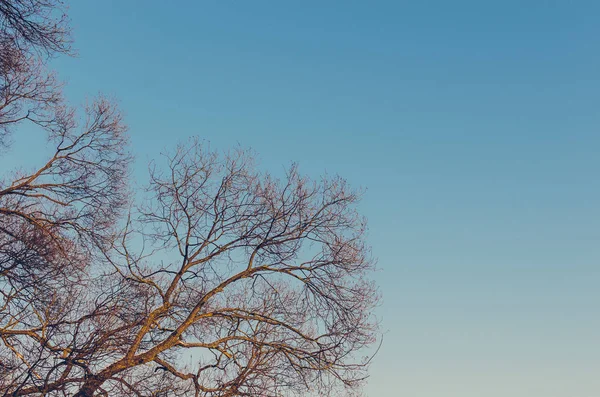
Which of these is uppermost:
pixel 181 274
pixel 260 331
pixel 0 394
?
pixel 181 274

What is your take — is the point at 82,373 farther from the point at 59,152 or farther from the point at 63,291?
the point at 59,152

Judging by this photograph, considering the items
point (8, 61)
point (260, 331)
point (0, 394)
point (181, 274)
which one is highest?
point (8, 61)

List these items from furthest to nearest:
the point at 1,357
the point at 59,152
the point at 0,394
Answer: the point at 59,152 < the point at 1,357 < the point at 0,394

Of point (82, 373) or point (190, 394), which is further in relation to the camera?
point (190, 394)

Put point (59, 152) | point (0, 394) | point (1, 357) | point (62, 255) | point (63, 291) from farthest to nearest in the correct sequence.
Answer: point (59, 152) → point (62, 255) → point (63, 291) → point (1, 357) → point (0, 394)

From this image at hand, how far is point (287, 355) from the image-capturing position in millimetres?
13195

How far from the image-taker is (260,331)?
13539 millimetres

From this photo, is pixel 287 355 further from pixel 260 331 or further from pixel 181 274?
pixel 181 274

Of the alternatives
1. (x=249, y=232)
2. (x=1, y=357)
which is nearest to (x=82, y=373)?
(x=1, y=357)

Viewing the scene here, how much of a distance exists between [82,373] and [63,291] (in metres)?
2.05

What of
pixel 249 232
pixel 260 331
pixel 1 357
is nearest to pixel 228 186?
pixel 249 232

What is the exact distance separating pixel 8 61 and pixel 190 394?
7222 mm

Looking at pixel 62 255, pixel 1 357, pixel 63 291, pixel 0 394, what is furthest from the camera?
pixel 62 255

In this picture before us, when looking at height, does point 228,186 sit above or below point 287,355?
above
